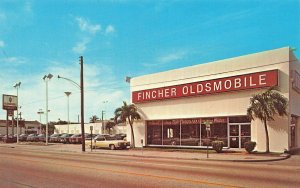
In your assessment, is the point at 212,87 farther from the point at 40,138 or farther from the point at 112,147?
the point at 40,138

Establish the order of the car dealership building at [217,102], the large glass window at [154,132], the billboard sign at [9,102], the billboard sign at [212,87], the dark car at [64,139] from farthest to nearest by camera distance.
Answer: the billboard sign at [9,102], the dark car at [64,139], the large glass window at [154,132], the billboard sign at [212,87], the car dealership building at [217,102]

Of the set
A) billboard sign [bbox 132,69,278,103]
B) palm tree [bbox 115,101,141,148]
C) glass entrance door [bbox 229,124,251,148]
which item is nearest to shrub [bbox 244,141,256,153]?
glass entrance door [bbox 229,124,251,148]

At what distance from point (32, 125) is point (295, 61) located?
136 m

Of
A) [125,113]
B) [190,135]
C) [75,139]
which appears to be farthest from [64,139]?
[190,135]

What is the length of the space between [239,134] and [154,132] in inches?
409

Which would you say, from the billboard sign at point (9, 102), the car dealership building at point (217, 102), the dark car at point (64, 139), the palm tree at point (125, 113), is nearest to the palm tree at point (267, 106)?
the car dealership building at point (217, 102)

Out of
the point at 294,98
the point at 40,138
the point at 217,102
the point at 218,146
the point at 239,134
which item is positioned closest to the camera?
the point at 218,146

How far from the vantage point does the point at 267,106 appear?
2589 cm

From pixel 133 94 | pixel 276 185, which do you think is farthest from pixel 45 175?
pixel 133 94

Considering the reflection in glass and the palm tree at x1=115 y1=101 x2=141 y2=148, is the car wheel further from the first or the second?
the reflection in glass

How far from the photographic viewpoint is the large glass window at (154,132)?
3666 centimetres

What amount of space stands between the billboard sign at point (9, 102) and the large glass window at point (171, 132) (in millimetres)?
43796

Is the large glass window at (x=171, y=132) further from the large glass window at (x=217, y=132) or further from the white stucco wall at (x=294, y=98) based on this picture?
the white stucco wall at (x=294, y=98)

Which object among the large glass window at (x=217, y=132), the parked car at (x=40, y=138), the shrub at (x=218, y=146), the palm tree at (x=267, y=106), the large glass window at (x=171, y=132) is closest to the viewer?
the palm tree at (x=267, y=106)
